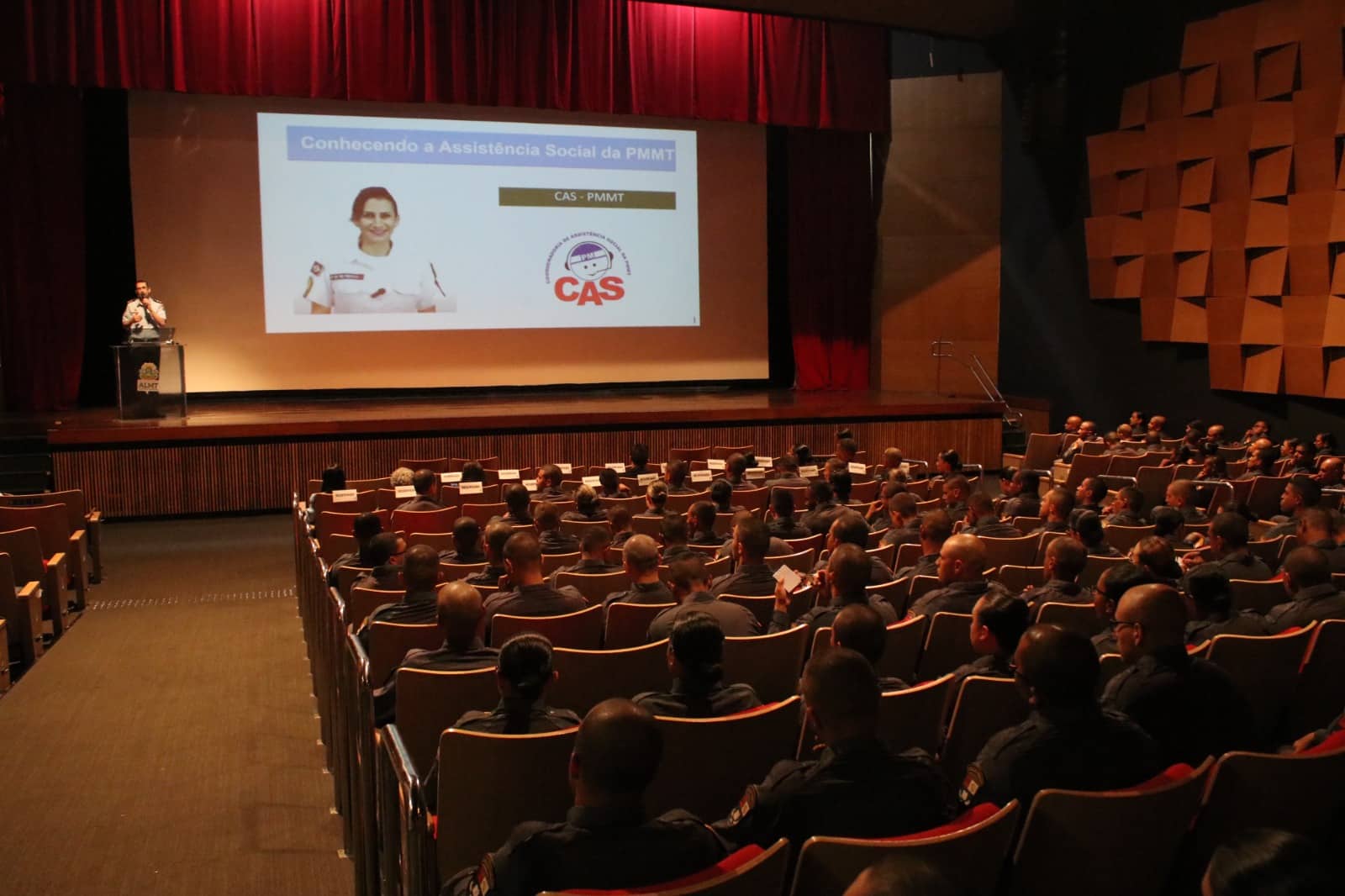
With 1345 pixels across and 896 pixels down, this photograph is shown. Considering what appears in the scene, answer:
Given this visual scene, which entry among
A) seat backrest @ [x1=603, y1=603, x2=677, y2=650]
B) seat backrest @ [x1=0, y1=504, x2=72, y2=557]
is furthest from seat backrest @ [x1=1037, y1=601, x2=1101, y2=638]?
seat backrest @ [x1=0, y1=504, x2=72, y2=557]

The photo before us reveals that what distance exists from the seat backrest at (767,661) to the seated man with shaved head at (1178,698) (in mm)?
1080

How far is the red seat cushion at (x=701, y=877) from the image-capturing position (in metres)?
1.90

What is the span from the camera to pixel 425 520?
7121 millimetres

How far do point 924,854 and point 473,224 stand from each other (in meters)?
12.4

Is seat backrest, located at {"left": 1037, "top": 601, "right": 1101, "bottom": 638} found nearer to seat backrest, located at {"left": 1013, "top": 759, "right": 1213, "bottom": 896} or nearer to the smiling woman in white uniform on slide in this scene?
seat backrest, located at {"left": 1013, "top": 759, "right": 1213, "bottom": 896}

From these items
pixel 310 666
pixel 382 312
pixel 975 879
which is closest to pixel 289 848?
pixel 310 666

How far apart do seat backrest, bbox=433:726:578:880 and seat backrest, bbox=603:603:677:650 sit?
146cm

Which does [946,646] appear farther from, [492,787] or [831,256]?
[831,256]

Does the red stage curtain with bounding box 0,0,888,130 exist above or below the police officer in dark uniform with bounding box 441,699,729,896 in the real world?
above

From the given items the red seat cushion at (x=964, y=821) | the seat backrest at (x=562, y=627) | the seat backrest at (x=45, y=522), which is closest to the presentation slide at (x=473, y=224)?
the seat backrest at (x=45, y=522)

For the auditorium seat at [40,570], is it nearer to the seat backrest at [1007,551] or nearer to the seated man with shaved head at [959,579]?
the seated man with shaved head at [959,579]

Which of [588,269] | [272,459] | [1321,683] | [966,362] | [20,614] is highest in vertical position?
[588,269]

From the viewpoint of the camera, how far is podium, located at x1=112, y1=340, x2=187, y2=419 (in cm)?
1089

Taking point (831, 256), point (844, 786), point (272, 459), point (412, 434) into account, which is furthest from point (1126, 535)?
point (831, 256)
